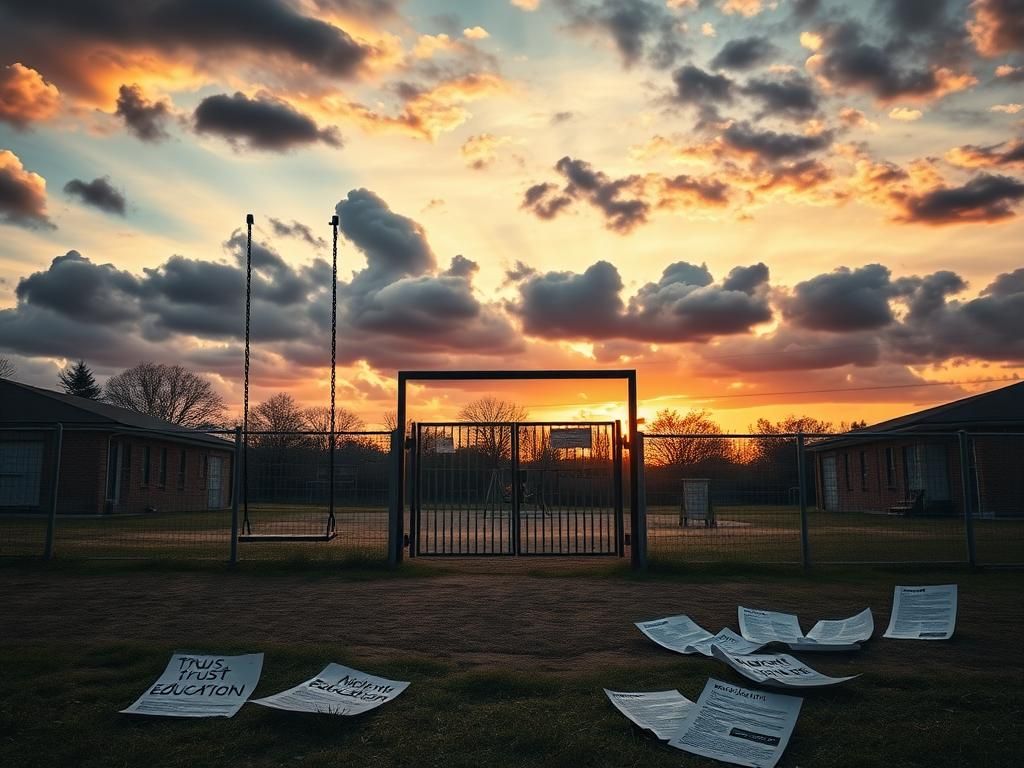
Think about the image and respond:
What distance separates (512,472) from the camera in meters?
12.1

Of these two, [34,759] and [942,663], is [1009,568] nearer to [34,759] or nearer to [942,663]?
[942,663]

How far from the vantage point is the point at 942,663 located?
229 inches

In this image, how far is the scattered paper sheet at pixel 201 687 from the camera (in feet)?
15.2

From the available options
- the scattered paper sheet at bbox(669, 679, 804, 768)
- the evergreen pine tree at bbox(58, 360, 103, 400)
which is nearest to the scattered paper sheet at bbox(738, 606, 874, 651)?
the scattered paper sheet at bbox(669, 679, 804, 768)

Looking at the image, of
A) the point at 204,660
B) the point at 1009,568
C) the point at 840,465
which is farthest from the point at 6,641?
the point at 840,465

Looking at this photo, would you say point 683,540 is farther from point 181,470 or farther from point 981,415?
point 181,470

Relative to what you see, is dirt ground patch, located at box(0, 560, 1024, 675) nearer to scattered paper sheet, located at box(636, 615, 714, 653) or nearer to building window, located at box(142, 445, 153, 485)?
scattered paper sheet, located at box(636, 615, 714, 653)

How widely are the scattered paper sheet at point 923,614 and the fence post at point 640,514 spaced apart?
156 inches

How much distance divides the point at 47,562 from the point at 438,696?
904cm

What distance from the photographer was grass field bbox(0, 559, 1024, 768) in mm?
4031

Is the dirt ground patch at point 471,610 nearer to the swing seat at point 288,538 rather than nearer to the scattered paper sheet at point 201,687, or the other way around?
the swing seat at point 288,538

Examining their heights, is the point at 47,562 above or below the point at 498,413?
below

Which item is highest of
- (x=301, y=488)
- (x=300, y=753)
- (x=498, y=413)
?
(x=498, y=413)

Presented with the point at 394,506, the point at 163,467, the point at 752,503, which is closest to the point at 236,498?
the point at 394,506
